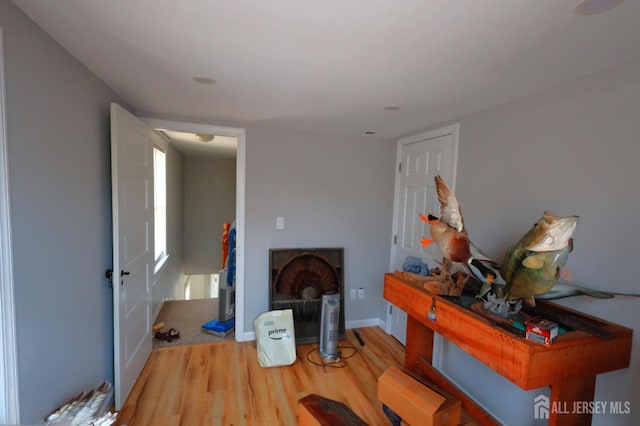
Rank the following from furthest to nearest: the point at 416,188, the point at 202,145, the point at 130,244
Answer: the point at 202,145, the point at 416,188, the point at 130,244

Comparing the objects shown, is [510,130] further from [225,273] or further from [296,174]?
[225,273]

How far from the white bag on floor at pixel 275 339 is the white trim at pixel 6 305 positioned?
5.60 ft

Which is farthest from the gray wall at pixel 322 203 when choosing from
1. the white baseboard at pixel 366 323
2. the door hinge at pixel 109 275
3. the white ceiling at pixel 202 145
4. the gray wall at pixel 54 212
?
the gray wall at pixel 54 212

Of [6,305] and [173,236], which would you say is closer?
[6,305]

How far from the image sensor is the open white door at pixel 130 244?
1.90 meters

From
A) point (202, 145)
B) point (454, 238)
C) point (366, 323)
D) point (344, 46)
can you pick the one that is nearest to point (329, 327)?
point (366, 323)

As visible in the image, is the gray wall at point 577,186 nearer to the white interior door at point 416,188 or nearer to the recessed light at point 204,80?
the white interior door at point 416,188

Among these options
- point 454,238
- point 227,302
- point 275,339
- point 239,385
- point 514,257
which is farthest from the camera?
point 227,302

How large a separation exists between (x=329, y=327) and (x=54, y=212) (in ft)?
7.22

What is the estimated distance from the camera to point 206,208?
5.80m

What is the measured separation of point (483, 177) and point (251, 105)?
1.78m

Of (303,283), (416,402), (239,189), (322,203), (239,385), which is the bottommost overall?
(239,385)

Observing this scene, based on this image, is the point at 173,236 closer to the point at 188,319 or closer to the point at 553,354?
the point at 188,319

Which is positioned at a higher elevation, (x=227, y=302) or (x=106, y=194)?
(x=106, y=194)
